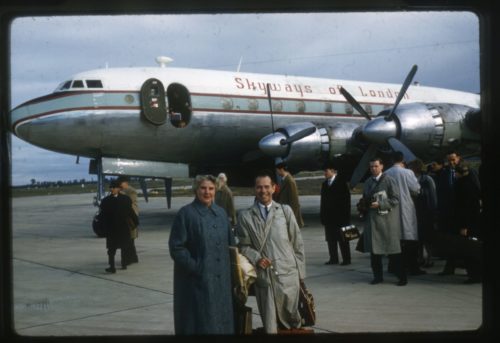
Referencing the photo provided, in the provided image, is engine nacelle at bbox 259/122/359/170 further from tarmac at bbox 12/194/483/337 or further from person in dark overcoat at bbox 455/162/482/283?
person in dark overcoat at bbox 455/162/482/283

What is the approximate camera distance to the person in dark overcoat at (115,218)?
8438mm

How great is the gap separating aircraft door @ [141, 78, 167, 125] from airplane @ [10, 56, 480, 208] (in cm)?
3

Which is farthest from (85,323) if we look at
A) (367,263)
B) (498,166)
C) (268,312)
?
(367,263)

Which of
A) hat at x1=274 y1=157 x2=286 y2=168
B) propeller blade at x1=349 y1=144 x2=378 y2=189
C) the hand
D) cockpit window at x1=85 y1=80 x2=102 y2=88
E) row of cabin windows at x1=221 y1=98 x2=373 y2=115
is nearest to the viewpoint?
the hand

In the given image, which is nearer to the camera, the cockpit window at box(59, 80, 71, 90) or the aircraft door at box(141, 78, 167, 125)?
the cockpit window at box(59, 80, 71, 90)

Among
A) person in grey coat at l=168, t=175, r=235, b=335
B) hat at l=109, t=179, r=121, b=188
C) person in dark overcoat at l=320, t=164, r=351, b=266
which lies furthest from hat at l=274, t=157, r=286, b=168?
person in grey coat at l=168, t=175, r=235, b=335

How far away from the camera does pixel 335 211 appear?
8.83 m

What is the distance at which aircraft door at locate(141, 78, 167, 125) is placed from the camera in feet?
43.1

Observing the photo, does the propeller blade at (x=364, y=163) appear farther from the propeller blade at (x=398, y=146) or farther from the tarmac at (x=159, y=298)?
the tarmac at (x=159, y=298)

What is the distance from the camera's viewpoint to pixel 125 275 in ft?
27.0

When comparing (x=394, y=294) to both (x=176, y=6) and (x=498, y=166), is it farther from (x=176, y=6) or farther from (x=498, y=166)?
(x=176, y=6)

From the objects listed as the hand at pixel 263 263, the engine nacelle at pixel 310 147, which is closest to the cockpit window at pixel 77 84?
the engine nacelle at pixel 310 147

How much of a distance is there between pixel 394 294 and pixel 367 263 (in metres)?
2.36

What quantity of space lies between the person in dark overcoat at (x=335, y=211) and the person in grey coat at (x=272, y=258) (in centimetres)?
431
